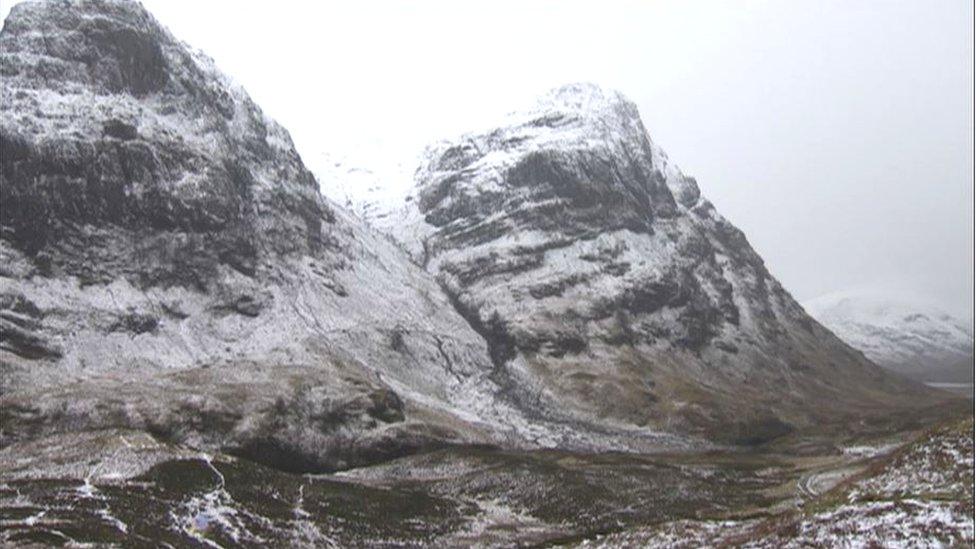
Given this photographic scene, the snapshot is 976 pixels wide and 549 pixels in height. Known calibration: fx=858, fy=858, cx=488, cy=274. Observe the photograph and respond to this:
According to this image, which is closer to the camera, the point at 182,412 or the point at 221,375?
the point at 182,412

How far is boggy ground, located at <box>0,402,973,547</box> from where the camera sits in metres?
58.5

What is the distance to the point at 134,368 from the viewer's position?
184125mm

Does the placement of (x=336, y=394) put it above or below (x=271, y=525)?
above

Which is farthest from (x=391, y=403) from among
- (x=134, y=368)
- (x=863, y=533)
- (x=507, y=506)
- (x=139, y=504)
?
(x=863, y=533)

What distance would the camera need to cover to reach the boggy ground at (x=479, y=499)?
192ft

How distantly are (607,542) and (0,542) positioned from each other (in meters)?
49.6

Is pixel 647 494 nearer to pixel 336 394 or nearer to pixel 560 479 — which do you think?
pixel 560 479

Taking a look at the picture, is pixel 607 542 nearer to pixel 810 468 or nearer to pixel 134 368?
pixel 810 468

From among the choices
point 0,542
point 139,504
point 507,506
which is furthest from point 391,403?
point 0,542

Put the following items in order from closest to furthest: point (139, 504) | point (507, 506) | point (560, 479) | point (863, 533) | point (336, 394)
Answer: point (863, 533) → point (139, 504) → point (507, 506) → point (560, 479) → point (336, 394)

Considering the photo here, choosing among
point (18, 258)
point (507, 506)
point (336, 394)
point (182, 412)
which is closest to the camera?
point (507, 506)

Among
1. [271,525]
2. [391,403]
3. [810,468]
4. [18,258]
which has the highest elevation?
[18,258]

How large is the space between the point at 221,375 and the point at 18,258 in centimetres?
5940

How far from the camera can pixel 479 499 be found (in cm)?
12638
